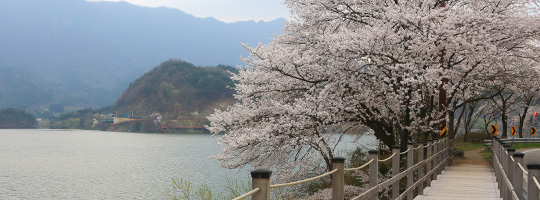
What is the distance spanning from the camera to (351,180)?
1945cm

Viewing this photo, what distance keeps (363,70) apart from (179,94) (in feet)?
439

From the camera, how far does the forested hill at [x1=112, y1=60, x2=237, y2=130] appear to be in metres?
144

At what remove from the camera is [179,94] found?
14738cm

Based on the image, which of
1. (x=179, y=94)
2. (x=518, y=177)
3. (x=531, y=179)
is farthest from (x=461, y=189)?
(x=179, y=94)

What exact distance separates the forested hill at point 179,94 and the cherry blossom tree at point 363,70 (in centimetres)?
11744

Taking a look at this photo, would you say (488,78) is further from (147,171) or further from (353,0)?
(147,171)

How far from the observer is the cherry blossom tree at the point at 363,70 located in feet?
52.4

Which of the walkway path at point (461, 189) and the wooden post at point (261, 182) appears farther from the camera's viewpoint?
the walkway path at point (461, 189)

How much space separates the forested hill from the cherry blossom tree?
117m

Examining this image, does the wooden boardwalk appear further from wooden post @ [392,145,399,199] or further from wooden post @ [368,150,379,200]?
wooden post @ [368,150,379,200]

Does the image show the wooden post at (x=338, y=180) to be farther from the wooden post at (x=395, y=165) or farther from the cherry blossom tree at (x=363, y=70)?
the cherry blossom tree at (x=363, y=70)

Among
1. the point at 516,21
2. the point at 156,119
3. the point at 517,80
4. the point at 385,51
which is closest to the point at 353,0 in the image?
the point at 385,51

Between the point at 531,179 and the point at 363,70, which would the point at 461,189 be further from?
the point at 531,179

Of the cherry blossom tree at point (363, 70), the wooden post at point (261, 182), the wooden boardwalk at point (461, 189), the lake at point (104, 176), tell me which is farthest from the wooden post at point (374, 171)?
the lake at point (104, 176)
